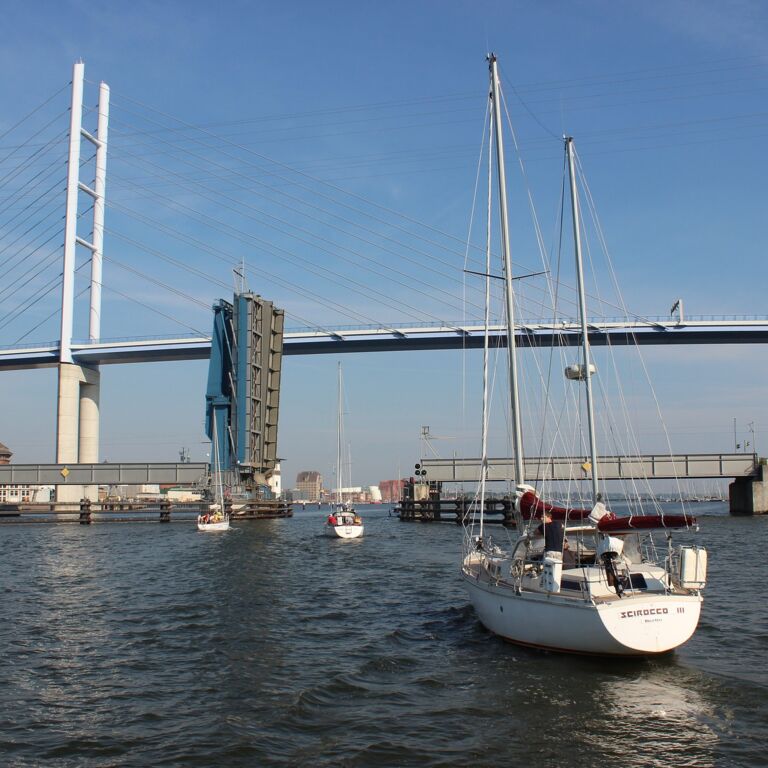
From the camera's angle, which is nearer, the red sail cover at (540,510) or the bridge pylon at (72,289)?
the red sail cover at (540,510)

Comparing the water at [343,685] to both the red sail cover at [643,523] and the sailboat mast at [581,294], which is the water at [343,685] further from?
the sailboat mast at [581,294]

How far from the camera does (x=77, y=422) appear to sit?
75250 millimetres

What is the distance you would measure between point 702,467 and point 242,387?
1509 inches

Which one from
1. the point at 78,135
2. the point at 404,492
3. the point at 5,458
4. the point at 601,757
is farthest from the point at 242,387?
the point at 5,458

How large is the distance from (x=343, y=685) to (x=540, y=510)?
578 cm

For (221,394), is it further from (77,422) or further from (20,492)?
(20,492)

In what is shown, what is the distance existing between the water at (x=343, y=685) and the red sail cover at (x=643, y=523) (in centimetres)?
226

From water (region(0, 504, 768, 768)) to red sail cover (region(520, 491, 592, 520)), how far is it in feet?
8.67

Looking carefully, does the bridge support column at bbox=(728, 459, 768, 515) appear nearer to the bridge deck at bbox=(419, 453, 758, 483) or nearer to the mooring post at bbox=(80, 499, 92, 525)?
the bridge deck at bbox=(419, 453, 758, 483)

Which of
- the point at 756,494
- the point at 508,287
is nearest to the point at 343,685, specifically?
the point at 508,287

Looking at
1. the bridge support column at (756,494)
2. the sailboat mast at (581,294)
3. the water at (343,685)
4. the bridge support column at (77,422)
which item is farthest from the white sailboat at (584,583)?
the bridge support column at (77,422)

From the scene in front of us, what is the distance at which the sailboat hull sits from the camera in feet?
41.9

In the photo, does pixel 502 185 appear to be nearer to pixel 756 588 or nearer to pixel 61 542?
pixel 756 588

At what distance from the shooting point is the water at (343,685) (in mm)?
9906
